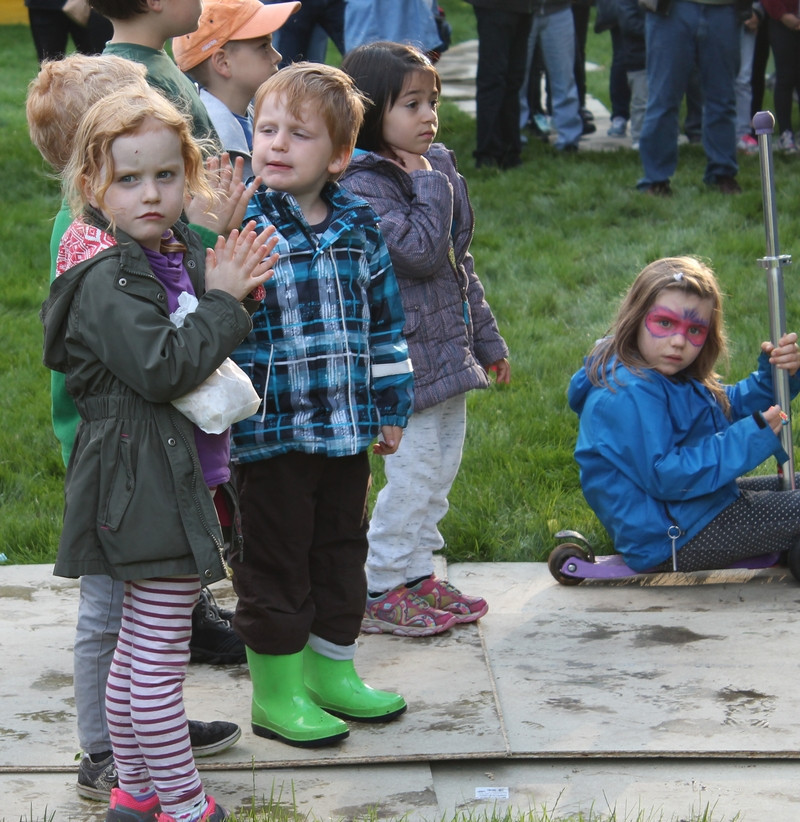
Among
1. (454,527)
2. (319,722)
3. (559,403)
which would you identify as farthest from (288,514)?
(559,403)

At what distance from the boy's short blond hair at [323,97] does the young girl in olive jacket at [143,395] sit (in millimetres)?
460

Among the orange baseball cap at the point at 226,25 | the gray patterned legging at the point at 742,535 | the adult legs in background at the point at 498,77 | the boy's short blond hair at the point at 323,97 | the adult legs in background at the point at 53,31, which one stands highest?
the adult legs in background at the point at 53,31

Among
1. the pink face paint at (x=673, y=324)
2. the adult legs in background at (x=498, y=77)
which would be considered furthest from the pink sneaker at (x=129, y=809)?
the adult legs in background at (x=498, y=77)

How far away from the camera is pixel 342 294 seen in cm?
319

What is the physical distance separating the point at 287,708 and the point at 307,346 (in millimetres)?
894

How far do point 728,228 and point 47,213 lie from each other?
4.55 meters

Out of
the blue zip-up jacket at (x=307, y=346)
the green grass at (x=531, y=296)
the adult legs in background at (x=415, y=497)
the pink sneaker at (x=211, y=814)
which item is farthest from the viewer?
the green grass at (x=531, y=296)

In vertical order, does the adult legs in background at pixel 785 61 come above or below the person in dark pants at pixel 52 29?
below

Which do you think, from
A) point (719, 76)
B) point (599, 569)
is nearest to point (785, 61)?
point (719, 76)

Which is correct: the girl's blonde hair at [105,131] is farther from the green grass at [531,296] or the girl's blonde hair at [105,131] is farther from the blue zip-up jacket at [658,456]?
the blue zip-up jacket at [658,456]

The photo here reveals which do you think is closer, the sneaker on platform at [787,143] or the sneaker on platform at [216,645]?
the sneaker on platform at [216,645]

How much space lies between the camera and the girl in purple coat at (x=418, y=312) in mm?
3738

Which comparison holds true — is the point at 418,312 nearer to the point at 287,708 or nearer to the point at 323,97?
the point at 323,97

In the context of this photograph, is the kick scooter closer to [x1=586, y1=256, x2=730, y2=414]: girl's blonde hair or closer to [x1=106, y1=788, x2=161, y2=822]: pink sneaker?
[x1=586, y1=256, x2=730, y2=414]: girl's blonde hair
